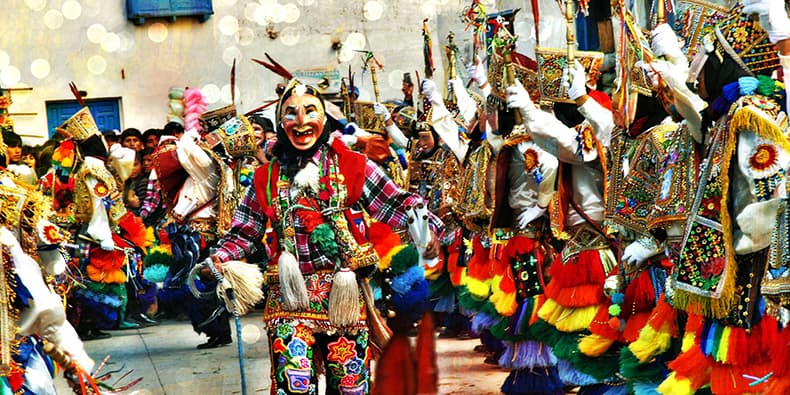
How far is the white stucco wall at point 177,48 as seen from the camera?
2253 cm

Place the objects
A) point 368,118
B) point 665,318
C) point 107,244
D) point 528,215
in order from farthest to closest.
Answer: point 368,118
point 107,244
point 528,215
point 665,318

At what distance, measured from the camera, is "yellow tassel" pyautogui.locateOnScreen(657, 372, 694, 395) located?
19.6 ft

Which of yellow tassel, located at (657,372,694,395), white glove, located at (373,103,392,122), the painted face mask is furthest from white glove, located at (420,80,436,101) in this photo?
yellow tassel, located at (657,372,694,395)

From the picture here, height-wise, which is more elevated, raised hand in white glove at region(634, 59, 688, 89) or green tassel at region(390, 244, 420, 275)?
raised hand in white glove at region(634, 59, 688, 89)

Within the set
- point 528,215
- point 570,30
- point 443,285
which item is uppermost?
point 570,30

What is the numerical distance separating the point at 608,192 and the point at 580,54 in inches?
49.5

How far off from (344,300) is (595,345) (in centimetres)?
181

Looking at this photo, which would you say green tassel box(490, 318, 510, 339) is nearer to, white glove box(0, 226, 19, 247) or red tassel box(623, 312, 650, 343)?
→ red tassel box(623, 312, 650, 343)

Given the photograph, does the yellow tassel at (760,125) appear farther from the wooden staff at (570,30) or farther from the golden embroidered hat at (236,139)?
the golden embroidered hat at (236,139)

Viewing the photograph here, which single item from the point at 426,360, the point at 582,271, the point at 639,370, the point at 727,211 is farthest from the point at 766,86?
the point at 426,360

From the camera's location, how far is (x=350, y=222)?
6.72 meters

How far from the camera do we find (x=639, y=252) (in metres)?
7.04

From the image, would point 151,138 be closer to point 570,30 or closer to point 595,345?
point 570,30

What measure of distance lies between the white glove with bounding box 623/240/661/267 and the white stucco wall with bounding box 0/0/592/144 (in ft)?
49.6
